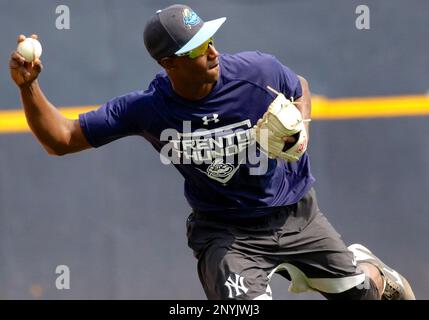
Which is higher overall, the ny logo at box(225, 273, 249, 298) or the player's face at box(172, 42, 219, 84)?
the player's face at box(172, 42, 219, 84)

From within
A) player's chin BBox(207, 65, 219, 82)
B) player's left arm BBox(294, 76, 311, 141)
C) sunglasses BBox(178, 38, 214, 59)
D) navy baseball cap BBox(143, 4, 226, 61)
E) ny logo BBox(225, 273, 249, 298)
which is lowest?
ny logo BBox(225, 273, 249, 298)

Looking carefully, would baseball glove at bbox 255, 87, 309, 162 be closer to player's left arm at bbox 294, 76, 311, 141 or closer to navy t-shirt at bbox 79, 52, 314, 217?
navy t-shirt at bbox 79, 52, 314, 217

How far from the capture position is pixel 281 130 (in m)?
4.21

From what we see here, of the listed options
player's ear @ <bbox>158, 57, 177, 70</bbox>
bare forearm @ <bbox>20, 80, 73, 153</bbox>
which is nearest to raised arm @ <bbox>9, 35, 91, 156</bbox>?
bare forearm @ <bbox>20, 80, 73, 153</bbox>

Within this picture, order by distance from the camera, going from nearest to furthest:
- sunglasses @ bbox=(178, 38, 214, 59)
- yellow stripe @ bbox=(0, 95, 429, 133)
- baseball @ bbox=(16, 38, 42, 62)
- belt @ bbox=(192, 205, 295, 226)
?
baseball @ bbox=(16, 38, 42, 62) < sunglasses @ bbox=(178, 38, 214, 59) < belt @ bbox=(192, 205, 295, 226) < yellow stripe @ bbox=(0, 95, 429, 133)

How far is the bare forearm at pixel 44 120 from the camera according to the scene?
4.39m

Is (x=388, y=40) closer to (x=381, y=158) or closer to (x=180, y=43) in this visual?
(x=381, y=158)

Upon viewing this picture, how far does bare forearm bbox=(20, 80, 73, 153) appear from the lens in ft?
14.4

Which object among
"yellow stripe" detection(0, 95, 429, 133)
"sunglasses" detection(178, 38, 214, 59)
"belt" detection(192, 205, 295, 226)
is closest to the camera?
"sunglasses" detection(178, 38, 214, 59)

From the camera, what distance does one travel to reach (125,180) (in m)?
6.69

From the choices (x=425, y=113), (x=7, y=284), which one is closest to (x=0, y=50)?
(x=7, y=284)

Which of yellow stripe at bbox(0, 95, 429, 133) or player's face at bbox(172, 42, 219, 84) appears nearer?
player's face at bbox(172, 42, 219, 84)

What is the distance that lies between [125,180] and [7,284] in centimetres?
131

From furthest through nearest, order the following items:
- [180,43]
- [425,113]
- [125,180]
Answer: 1. [125,180]
2. [425,113]
3. [180,43]
